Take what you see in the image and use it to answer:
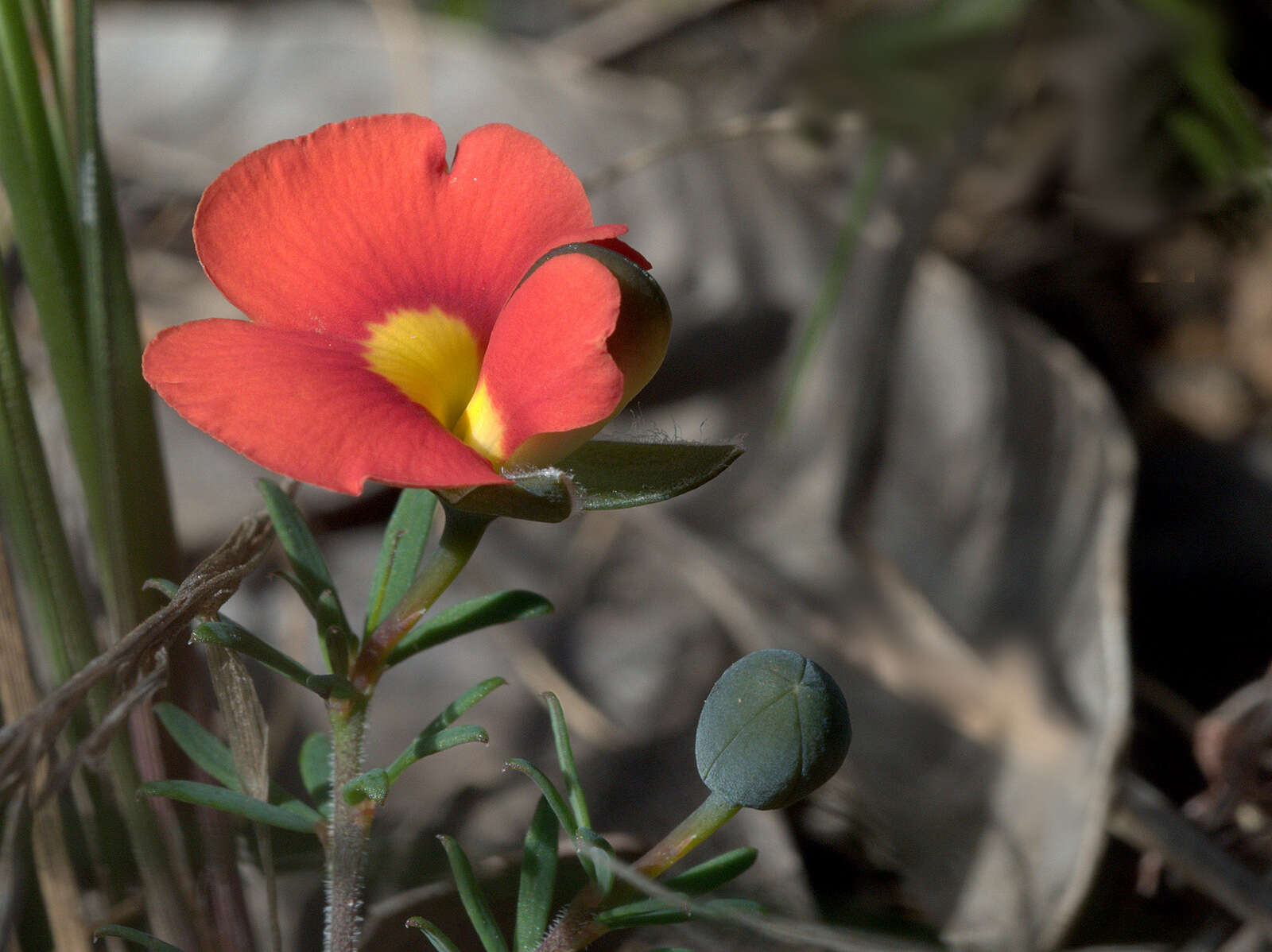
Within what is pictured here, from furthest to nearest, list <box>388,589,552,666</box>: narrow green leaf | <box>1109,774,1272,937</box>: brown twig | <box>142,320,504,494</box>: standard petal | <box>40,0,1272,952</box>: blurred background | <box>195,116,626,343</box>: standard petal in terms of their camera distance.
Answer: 1. <box>40,0,1272,952</box>: blurred background
2. <box>1109,774,1272,937</box>: brown twig
3. <box>388,589,552,666</box>: narrow green leaf
4. <box>195,116,626,343</box>: standard petal
5. <box>142,320,504,494</box>: standard petal

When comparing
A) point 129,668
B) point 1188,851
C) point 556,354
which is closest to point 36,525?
point 129,668

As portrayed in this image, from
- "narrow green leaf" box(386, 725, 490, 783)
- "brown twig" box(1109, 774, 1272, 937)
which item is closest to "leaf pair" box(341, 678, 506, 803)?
"narrow green leaf" box(386, 725, 490, 783)

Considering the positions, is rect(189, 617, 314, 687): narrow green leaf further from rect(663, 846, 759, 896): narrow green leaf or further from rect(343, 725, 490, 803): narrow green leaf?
rect(663, 846, 759, 896): narrow green leaf

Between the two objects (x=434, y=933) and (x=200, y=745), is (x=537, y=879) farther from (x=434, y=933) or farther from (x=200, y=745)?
(x=200, y=745)

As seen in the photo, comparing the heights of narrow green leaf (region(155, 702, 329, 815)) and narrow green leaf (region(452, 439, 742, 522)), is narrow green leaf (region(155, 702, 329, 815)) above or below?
below

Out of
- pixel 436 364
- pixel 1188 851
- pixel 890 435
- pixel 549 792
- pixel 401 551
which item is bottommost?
pixel 1188 851

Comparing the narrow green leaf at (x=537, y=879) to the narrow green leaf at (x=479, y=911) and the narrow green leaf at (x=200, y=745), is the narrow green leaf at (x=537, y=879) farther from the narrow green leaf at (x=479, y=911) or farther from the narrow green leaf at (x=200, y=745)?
the narrow green leaf at (x=200, y=745)
